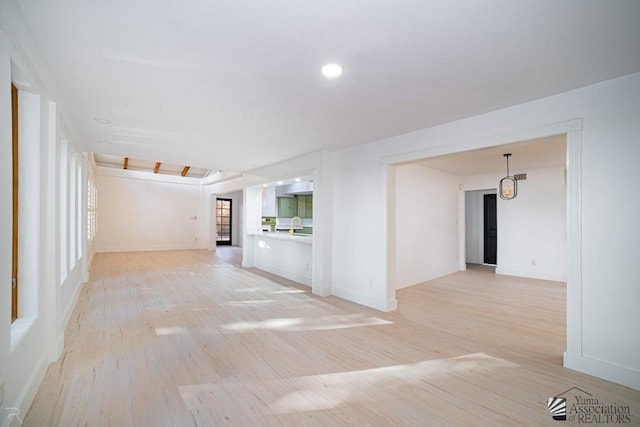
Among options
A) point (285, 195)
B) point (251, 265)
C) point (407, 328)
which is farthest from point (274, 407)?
point (285, 195)

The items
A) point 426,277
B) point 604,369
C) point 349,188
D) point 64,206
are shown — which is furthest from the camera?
point 426,277

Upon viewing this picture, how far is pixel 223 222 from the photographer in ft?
46.5

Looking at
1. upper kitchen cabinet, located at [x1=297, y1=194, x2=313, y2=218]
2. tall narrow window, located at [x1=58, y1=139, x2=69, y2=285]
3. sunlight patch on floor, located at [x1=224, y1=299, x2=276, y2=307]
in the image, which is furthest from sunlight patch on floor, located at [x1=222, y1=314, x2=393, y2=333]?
upper kitchen cabinet, located at [x1=297, y1=194, x2=313, y2=218]

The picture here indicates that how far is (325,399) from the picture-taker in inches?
85.6

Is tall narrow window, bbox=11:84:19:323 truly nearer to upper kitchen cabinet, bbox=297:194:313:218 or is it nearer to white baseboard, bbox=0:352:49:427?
white baseboard, bbox=0:352:49:427

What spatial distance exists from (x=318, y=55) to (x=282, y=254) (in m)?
5.22

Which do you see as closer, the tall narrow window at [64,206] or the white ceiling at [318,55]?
the white ceiling at [318,55]

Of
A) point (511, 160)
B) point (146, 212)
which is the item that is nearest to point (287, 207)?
point (146, 212)

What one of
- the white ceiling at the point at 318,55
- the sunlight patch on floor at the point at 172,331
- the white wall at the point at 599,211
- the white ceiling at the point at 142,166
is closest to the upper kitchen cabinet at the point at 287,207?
the white ceiling at the point at 142,166

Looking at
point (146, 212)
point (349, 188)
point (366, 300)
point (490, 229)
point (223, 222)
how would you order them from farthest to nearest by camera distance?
point (223, 222)
point (146, 212)
point (490, 229)
point (349, 188)
point (366, 300)

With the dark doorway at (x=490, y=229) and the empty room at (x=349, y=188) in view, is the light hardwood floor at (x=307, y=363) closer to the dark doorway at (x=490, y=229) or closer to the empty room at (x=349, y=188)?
the empty room at (x=349, y=188)

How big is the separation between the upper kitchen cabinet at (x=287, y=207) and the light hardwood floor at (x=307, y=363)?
5474 millimetres

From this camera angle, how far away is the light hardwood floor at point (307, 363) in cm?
202

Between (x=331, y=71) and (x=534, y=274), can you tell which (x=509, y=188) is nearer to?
(x=534, y=274)
